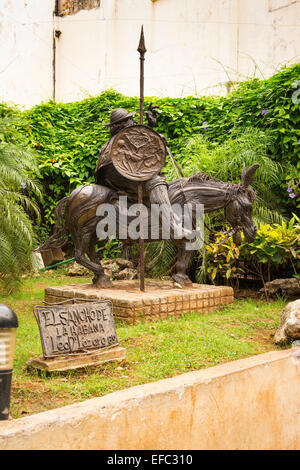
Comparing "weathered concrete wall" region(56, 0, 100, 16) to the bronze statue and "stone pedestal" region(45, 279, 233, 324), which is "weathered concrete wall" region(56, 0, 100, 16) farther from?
"stone pedestal" region(45, 279, 233, 324)

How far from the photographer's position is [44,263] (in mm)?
9531

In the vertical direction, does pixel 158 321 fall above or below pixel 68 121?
below

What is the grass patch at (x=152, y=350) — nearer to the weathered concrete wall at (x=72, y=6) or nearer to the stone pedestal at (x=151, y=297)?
the stone pedestal at (x=151, y=297)

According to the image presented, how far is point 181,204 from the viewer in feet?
19.1

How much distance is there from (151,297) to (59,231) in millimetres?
1557

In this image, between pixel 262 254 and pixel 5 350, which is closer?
pixel 5 350

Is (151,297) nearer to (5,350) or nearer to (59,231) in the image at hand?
(59,231)

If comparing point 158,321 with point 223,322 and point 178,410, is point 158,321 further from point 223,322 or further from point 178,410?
point 178,410

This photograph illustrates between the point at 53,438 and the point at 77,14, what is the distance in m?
10.4

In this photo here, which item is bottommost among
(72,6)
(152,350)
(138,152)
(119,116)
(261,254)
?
(152,350)

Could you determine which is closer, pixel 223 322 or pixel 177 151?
pixel 223 322

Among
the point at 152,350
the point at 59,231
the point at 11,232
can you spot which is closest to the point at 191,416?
the point at 152,350
